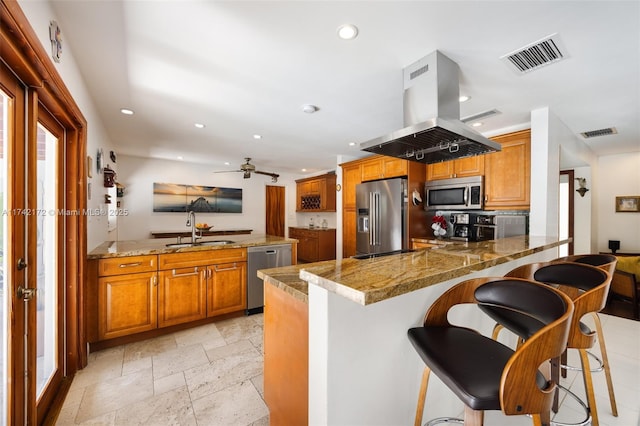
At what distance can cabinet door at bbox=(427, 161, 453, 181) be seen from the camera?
148 inches

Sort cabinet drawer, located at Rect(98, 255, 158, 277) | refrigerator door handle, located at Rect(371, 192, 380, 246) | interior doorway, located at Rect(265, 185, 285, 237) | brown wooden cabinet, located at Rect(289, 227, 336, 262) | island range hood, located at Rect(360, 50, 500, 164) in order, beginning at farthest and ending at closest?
interior doorway, located at Rect(265, 185, 285, 237) < brown wooden cabinet, located at Rect(289, 227, 336, 262) < refrigerator door handle, located at Rect(371, 192, 380, 246) < cabinet drawer, located at Rect(98, 255, 158, 277) < island range hood, located at Rect(360, 50, 500, 164)

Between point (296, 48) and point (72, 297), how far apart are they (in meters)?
2.43

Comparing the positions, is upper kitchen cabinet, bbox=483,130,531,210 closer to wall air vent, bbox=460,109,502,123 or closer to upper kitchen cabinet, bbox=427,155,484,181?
upper kitchen cabinet, bbox=427,155,484,181

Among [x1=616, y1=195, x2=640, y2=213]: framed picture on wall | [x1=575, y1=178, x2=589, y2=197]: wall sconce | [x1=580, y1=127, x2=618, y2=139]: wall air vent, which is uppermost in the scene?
[x1=580, y1=127, x2=618, y2=139]: wall air vent

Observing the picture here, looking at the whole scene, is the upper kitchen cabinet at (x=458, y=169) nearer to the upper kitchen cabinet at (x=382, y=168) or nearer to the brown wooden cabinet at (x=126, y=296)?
the upper kitchen cabinet at (x=382, y=168)

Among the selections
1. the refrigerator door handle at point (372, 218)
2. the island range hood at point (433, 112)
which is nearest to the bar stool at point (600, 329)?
the island range hood at point (433, 112)

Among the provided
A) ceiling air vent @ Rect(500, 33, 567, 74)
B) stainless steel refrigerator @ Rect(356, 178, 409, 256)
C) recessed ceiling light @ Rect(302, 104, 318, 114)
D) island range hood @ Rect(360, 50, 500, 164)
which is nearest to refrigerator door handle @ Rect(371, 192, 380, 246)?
stainless steel refrigerator @ Rect(356, 178, 409, 256)

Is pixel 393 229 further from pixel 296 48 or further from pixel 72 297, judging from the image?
pixel 72 297

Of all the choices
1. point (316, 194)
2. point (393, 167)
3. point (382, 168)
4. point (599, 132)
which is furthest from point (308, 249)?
point (599, 132)

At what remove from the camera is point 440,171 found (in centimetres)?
387

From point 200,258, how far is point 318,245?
11.7 ft

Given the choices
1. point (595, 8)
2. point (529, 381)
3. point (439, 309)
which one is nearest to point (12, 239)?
point (439, 309)

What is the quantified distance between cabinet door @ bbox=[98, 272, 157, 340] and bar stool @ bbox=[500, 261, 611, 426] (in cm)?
277

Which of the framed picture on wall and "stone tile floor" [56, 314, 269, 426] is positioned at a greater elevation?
the framed picture on wall
